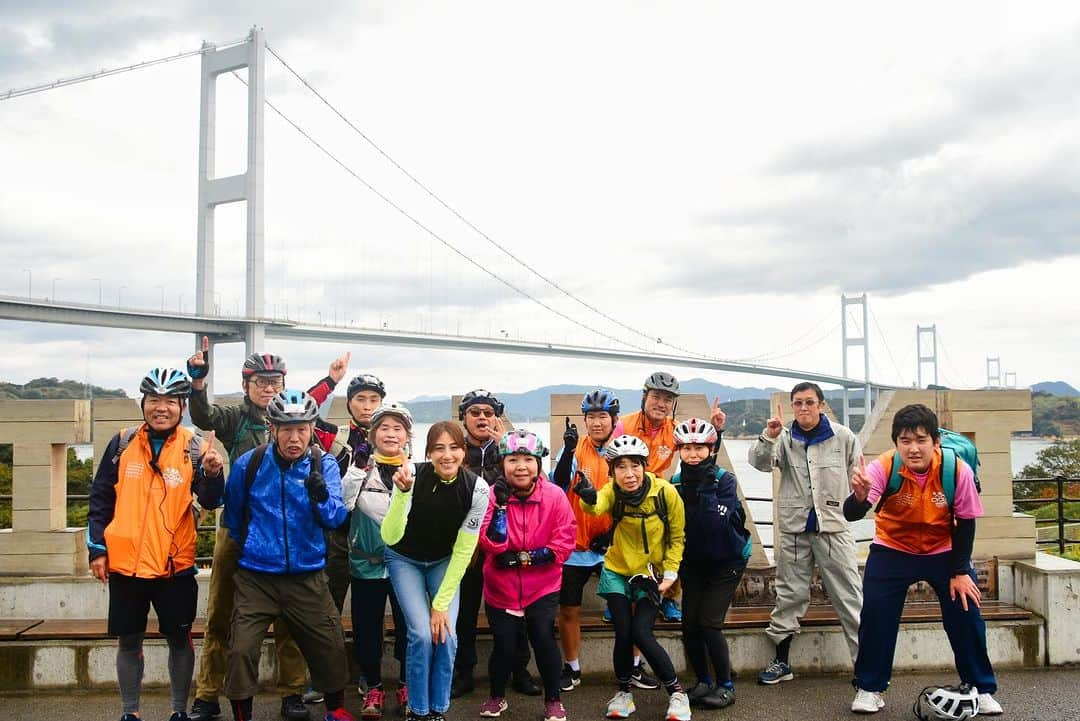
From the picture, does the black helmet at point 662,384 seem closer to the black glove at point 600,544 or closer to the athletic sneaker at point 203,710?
the black glove at point 600,544

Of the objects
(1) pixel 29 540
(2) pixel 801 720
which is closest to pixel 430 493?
(2) pixel 801 720

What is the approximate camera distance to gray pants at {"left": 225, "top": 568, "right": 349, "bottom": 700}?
3.77m

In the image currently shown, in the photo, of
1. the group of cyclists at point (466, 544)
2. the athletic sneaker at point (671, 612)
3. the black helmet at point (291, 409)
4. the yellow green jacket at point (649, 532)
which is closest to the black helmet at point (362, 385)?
the group of cyclists at point (466, 544)

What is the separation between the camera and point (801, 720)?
411 cm

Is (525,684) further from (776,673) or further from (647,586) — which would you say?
(776,673)

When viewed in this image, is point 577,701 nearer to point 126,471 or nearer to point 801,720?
point 801,720

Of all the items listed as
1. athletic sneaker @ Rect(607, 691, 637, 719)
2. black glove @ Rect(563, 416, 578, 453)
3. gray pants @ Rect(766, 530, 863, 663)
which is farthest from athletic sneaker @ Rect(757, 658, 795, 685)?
black glove @ Rect(563, 416, 578, 453)

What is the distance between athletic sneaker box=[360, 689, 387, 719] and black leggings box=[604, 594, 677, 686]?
3.92ft

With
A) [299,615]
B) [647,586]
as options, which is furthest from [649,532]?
[299,615]

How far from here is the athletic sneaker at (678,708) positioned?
4.04m

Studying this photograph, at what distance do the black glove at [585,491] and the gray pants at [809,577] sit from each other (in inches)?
50.9

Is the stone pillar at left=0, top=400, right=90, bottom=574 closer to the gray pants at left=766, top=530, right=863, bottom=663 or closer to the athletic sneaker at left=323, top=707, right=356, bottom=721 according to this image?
the athletic sneaker at left=323, top=707, right=356, bottom=721

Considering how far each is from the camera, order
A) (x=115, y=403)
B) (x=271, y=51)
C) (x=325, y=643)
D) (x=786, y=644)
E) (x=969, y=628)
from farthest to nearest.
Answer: (x=271, y=51), (x=115, y=403), (x=786, y=644), (x=969, y=628), (x=325, y=643)

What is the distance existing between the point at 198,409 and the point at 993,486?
195 inches
